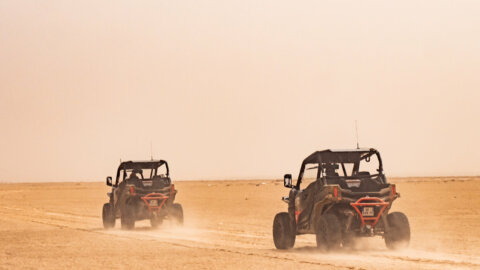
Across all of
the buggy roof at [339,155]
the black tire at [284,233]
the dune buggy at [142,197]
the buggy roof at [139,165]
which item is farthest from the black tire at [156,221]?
the buggy roof at [339,155]

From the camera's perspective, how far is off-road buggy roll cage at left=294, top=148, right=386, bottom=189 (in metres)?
16.9

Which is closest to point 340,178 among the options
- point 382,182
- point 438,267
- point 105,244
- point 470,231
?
point 382,182

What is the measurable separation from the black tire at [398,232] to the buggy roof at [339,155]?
1609 mm

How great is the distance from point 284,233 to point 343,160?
2.07 metres

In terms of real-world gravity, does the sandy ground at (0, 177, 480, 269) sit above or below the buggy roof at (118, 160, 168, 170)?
below

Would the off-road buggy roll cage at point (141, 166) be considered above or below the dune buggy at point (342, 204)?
above

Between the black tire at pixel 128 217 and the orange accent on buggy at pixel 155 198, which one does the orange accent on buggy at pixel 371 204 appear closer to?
the orange accent on buggy at pixel 155 198

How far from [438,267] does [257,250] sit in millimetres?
5042

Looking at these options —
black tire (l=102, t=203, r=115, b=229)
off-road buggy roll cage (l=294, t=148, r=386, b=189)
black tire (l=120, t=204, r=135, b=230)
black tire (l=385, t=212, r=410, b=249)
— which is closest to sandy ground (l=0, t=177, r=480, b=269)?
black tire (l=385, t=212, r=410, b=249)

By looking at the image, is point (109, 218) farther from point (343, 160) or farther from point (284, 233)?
point (343, 160)

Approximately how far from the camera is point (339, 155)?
1753 centimetres

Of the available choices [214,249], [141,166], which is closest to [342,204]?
[214,249]

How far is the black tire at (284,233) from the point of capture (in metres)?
17.6

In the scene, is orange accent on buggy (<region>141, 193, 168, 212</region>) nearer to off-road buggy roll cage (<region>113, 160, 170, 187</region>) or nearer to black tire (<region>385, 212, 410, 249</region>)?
off-road buggy roll cage (<region>113, 160, 170, 187</region>)
